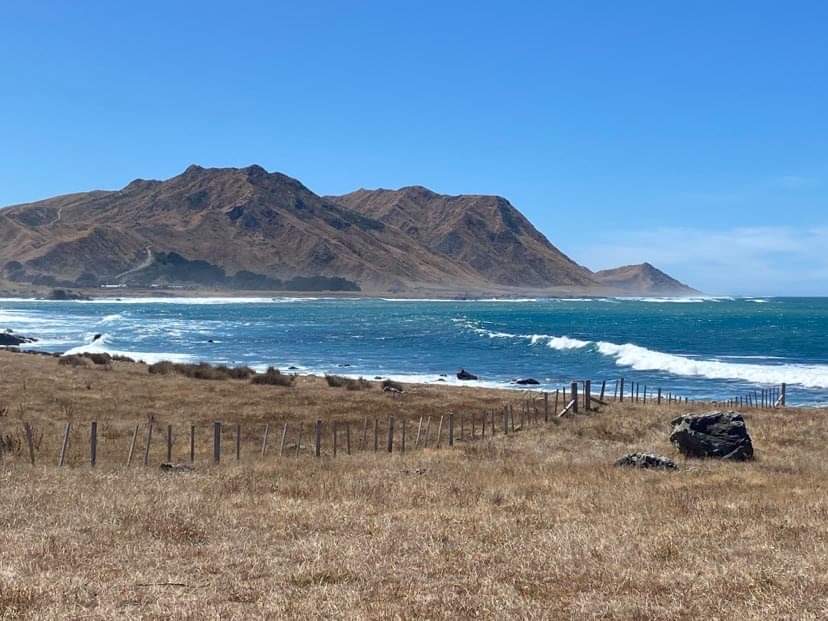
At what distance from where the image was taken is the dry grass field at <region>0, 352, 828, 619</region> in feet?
32.6

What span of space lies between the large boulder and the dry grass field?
105cm

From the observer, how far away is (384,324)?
142 metres

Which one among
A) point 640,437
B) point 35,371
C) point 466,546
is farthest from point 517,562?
point 35,371

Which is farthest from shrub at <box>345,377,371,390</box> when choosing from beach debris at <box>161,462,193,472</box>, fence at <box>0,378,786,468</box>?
beach debris at <box>161,462,193,472</box>

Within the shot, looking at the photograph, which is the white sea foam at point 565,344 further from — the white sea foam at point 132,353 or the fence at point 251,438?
the fence at point 251,438

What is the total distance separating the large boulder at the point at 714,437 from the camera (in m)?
28.5

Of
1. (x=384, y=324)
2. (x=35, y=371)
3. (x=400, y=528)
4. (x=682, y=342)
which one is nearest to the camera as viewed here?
(x=400, y=528)

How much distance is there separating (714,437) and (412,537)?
61.3ft

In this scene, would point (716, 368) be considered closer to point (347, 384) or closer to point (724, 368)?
point (724, 368)

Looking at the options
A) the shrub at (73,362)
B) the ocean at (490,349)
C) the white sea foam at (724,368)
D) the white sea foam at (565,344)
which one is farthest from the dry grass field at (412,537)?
the white sea foam at (565,344)

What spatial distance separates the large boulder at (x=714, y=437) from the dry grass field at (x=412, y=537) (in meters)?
1.05

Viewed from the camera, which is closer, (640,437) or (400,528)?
(400,528)

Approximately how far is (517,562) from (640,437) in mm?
22508

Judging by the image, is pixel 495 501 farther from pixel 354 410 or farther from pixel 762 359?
pixel 762 359
